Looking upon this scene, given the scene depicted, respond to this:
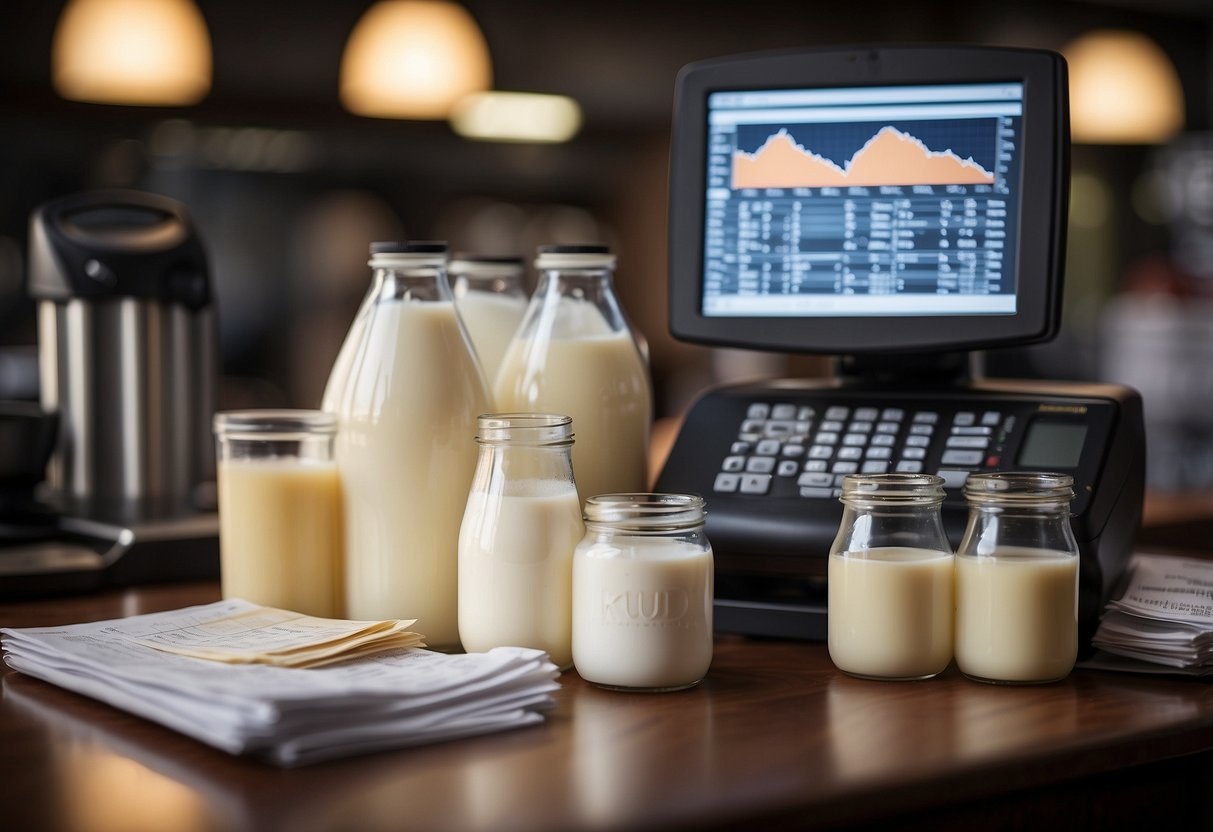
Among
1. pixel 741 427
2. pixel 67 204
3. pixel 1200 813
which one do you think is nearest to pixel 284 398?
pixel 67 204

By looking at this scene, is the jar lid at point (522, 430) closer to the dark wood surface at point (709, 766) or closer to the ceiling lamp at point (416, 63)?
the dark wood surface at point (709, 766)

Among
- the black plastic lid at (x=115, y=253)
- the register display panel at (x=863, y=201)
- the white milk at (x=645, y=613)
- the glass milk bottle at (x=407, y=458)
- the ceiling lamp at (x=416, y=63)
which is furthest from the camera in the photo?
the ceiling lamp at (x=416, y=63)

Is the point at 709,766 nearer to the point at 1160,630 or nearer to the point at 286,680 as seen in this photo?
the point at 286,680

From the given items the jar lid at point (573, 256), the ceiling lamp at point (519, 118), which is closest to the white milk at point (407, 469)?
the jar lid at point (573, 256)

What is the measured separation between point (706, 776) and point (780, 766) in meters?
0.05

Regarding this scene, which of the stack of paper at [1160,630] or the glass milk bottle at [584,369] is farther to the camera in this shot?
the glass milk bottle at [584,369]

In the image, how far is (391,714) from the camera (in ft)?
2.75

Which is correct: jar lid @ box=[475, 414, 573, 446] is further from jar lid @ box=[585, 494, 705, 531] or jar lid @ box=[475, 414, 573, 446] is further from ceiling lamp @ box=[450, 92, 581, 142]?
ceiling lamp @ box=[450, 92, 581, 142]

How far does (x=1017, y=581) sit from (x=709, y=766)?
31cm

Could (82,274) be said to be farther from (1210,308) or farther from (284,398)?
(1210,308)

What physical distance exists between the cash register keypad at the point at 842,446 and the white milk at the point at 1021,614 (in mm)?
136

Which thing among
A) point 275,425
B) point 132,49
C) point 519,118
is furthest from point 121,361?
point 519,118

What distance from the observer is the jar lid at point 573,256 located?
117 cm

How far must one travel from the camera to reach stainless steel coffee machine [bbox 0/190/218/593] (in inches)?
62.4
